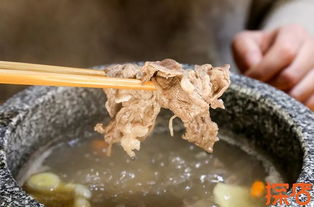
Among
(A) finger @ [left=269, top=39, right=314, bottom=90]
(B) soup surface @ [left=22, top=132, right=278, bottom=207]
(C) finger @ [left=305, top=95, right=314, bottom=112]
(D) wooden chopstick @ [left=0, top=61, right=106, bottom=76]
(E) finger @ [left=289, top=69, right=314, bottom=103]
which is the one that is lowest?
(B) soup surface @ [left=22, top=132, right=278, bottom=207]

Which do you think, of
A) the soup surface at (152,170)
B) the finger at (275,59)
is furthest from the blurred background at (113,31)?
the soup surface at (152,170)

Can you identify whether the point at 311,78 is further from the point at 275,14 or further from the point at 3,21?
the point at 3,21

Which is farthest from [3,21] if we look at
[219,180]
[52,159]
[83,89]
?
[219,180]

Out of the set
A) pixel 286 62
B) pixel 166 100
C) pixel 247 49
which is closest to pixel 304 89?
pixel 286 62

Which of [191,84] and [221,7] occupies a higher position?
[221,7]

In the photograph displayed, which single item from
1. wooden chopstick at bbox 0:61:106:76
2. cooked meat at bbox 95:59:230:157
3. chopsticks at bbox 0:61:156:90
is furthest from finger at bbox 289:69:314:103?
wooden chopstick at bbox 0:61:106:76

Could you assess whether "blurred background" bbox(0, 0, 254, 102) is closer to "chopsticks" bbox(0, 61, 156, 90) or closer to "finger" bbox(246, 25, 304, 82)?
"finger" bbox(246, 25, 304, 82)

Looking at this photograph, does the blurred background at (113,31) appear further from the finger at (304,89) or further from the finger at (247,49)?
the finger at (304,89)
